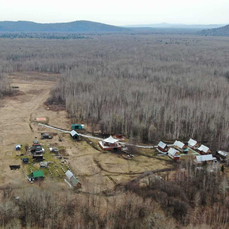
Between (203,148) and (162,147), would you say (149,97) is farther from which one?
(203,148)

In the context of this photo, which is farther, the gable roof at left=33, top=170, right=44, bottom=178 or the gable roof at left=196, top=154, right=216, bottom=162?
the gable roof at left=196, top=154, right=216, bottom=162

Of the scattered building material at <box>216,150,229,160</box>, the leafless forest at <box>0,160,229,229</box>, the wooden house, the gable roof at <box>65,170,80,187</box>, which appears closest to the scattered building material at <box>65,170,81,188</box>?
the gable roof at <box>65,170,80,187</box>

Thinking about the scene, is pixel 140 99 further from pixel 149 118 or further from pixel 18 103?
pixel 18 103

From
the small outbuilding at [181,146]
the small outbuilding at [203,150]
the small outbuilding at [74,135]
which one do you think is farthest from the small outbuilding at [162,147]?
the small outbuilding at [74,135]

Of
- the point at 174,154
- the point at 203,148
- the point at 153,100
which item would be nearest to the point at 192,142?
the point at 203,148

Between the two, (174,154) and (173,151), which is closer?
(174,154)

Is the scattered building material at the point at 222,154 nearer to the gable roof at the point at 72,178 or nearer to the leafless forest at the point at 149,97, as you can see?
the leafless forest at the point at 149,97

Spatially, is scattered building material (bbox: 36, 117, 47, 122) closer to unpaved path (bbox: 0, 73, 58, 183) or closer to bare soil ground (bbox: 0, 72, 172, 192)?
bare soil ground (bbox: 0, 72, 172, 192)

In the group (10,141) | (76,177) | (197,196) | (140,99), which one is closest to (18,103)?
(10,141)
